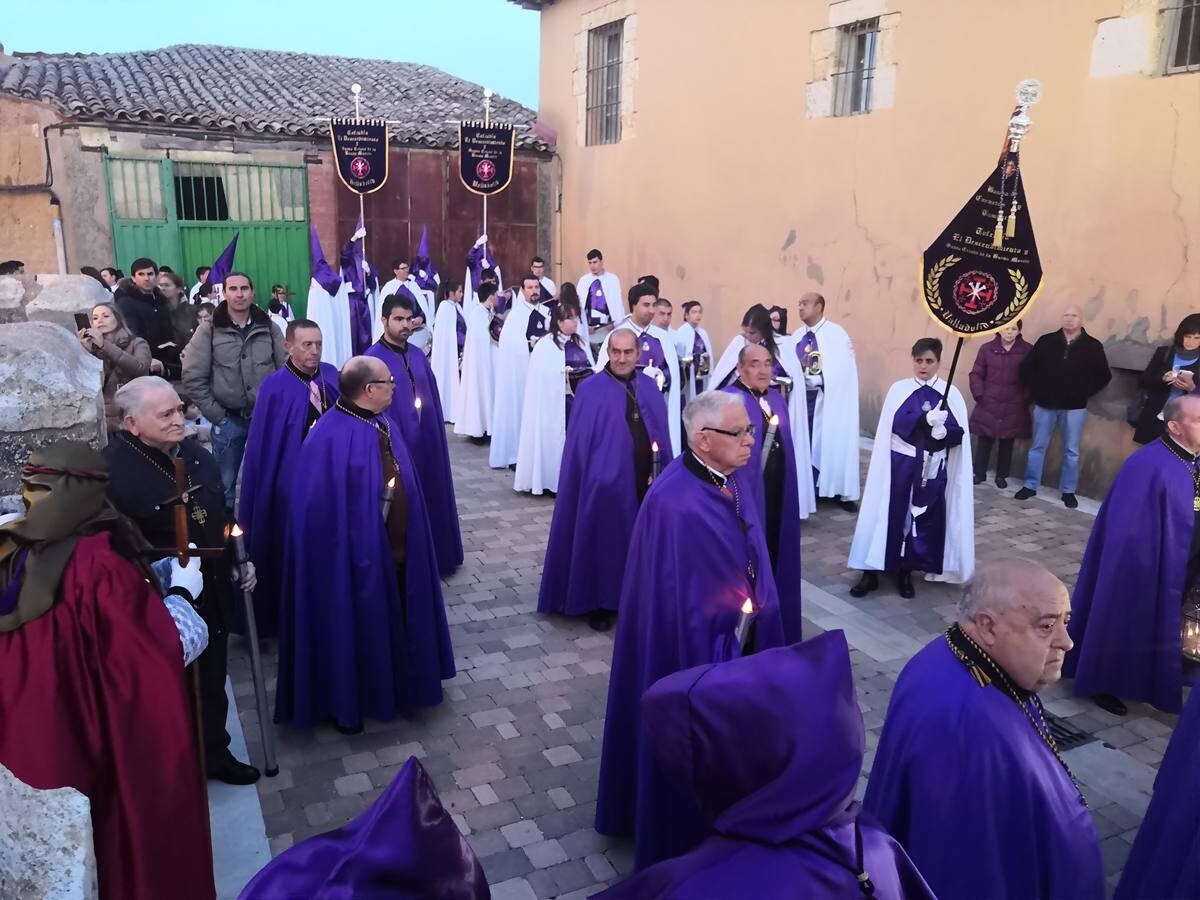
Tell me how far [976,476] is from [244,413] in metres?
7.47

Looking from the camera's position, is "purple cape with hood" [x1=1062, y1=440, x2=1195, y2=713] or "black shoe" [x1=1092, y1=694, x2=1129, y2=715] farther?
"black shoe" [x1=1092, y1=694, x2=1129, y2=715]

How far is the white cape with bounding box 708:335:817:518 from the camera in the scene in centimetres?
838

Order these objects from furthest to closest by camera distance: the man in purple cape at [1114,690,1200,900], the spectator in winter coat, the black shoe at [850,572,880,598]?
the spectator in winter coat, the black shoe at [850,572,880,598], the man in purple cape at [1114,690,1200,900]

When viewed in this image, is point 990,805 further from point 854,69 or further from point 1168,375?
point 854,69

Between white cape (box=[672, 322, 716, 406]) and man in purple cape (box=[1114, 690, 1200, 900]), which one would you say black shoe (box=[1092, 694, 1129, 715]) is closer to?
man in purple cape (box=[1114, 690, 1200, 900])

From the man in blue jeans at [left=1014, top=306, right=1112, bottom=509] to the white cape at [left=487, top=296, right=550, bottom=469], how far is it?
5429 mm

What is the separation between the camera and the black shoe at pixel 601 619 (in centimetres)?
613

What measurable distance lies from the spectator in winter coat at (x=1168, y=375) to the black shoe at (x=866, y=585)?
3.08 m

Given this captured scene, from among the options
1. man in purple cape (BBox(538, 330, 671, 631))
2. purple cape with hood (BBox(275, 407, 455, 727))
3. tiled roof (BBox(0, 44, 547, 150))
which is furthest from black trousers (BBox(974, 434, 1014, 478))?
tiled roof (BBox(0, 44, 547, 150))

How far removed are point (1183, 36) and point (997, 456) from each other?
4.36 m

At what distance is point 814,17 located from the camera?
12.2 meters

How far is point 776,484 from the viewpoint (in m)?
5.43

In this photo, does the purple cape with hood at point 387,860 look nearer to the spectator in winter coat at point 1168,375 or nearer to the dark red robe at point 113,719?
the dark red robe at point 113,719

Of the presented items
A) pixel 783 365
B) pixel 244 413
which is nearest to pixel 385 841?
pixel 244 413
